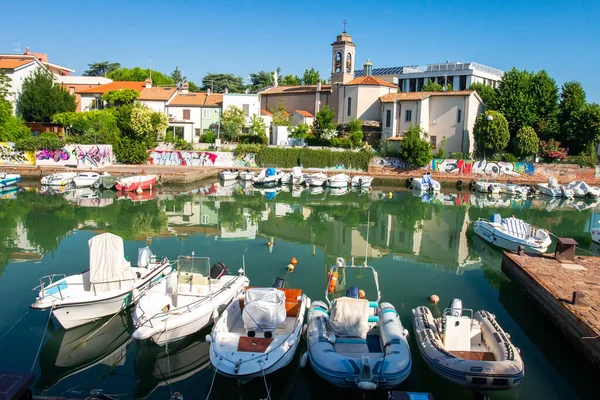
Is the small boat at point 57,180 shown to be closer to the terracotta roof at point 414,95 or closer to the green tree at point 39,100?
the green tree at point 39,100

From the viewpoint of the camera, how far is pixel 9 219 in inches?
1121

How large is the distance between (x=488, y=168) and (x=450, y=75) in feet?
106

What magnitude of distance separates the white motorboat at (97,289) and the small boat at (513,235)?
16202 millimetres

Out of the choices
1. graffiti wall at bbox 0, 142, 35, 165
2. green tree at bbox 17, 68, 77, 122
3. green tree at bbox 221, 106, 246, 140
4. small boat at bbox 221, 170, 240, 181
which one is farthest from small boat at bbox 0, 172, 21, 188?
green tree at bbox 221, 106, 246, 140

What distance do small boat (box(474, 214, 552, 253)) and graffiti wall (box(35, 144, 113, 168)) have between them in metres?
36.8

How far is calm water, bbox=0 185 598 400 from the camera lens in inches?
448

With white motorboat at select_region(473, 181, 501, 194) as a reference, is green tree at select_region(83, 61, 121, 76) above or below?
above

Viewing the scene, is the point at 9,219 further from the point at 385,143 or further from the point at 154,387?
the point at 385,143

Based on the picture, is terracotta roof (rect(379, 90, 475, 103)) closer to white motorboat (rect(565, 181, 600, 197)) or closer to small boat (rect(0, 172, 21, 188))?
white motorboat (rect(565, 181, 600, 197))

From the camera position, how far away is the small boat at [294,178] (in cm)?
4741

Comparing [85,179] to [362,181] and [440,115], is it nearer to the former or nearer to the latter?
[362,181]

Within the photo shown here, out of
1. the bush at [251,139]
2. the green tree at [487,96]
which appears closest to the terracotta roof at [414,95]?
the green tree at [487,96]

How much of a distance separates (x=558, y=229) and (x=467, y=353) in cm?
2191

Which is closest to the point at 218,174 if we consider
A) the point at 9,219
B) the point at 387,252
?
the point at 9,219
